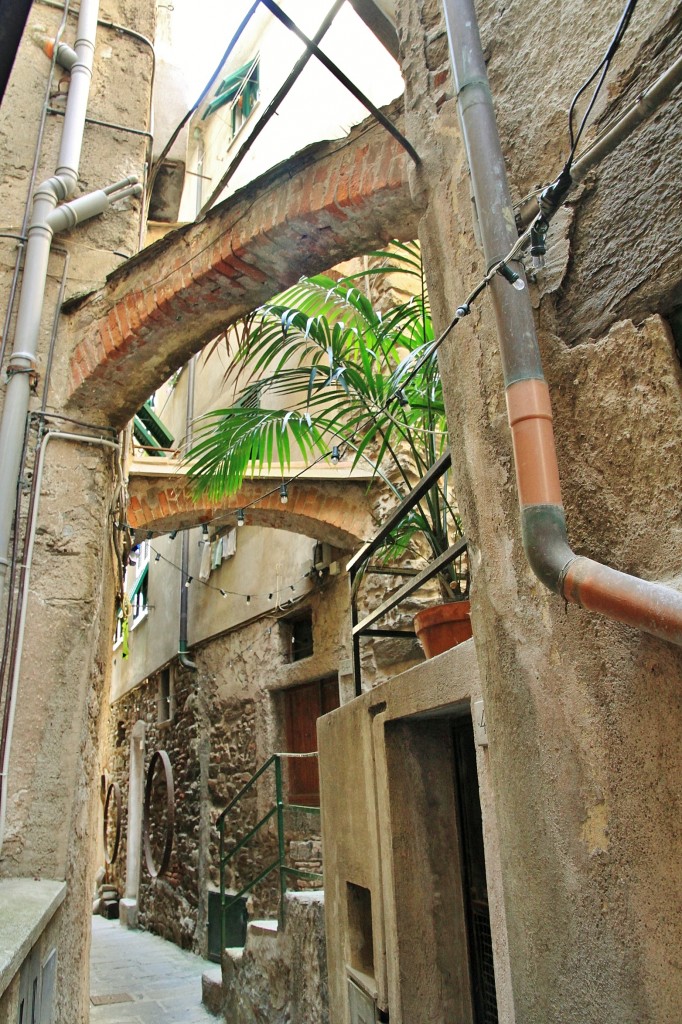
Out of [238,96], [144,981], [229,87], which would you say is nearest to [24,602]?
[144,981]

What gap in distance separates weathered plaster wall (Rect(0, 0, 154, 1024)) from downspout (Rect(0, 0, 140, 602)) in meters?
0.14

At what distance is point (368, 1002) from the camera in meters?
2.93

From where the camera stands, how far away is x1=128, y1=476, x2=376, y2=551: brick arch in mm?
6594

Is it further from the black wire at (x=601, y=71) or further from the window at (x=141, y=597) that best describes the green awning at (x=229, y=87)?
the black wire at (x=601, y=71)

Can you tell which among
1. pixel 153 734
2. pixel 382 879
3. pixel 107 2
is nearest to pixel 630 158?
pixel 382 879

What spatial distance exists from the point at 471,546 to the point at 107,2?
4.82 meters

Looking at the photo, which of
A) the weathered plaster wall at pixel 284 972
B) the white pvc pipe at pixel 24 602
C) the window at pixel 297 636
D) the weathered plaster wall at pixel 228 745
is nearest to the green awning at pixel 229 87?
the window at pixel 297 636

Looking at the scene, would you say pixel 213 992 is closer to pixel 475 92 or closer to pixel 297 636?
pixel 297 636

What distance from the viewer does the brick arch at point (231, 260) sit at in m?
2.86

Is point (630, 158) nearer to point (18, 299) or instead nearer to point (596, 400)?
point (596, 400)

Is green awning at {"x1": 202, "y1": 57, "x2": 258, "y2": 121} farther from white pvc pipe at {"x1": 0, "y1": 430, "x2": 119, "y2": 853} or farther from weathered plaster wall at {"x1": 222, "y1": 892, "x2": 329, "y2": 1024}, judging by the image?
weathered plaster wall at {"x1": 222, "y1": 892, "x2": 329, "y2": 1024}

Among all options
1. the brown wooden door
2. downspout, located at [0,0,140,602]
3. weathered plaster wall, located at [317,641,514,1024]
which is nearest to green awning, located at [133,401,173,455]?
the brown wooden door

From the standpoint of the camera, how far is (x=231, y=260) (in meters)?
3.44

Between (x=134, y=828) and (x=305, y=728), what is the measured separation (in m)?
4.98
